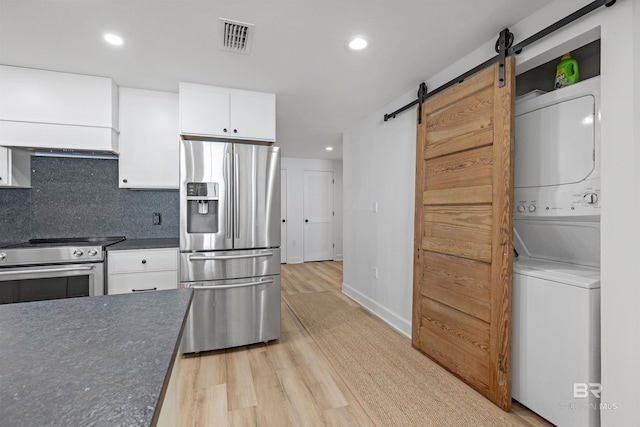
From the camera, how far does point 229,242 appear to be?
248 cm

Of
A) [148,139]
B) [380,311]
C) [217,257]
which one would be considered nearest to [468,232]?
[380,311]

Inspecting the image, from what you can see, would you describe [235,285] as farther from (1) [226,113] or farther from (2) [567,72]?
(2) [567,72]

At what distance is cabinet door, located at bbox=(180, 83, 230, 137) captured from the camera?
2.48 m

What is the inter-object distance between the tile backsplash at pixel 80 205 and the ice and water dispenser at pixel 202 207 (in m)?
0.75

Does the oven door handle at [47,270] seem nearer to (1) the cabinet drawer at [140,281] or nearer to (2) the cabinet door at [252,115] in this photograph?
(1) the cabinet drawer at [140,281]

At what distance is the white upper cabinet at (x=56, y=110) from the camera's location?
2.25 m

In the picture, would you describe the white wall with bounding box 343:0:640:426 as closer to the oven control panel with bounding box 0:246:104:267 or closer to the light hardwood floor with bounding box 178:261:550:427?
the light hardwood floor with bounding box 178:261:550:427

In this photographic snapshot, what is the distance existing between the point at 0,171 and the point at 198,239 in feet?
5.37

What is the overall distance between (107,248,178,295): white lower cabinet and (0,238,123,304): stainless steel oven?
0.26 feet

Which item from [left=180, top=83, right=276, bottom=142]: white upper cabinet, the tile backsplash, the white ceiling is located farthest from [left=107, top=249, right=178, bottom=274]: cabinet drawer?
the white ceiling

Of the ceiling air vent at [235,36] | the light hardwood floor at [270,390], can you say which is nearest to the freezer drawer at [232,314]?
the light hardwood floor at [270,390]

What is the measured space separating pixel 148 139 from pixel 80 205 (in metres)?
0.93

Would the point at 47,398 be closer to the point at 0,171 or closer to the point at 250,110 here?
the point at 250,110

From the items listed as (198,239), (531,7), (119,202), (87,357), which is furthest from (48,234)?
(531,7)
